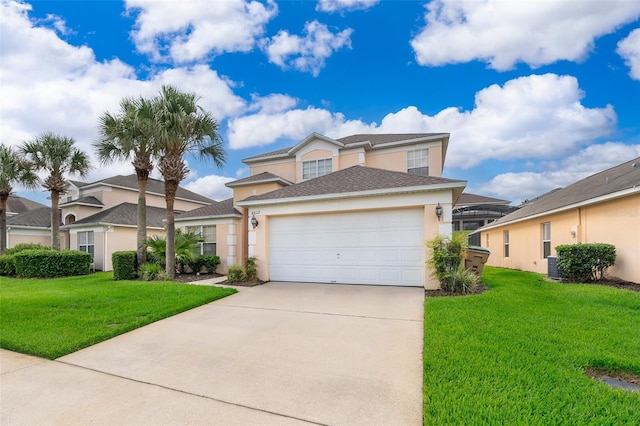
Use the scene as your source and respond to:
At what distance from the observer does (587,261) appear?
9.06 m

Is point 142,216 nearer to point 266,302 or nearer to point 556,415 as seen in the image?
point 266,302

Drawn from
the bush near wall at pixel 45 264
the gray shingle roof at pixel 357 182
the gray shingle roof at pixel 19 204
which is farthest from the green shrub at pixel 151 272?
the gray shingle roof at pixel 19 204

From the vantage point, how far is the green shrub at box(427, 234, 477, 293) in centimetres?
804

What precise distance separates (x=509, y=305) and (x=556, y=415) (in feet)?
14.2

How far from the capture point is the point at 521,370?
11.5ft

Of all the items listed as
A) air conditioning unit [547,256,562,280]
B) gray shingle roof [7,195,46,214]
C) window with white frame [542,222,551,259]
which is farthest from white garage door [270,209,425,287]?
gray shingle roof [7,195,46,214]

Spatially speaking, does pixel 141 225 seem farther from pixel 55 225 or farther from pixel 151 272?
pixel 55 225

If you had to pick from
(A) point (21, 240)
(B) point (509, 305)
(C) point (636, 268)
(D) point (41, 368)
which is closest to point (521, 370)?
(B) point (509, 305)

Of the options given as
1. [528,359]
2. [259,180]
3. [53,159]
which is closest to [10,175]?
[53,159]

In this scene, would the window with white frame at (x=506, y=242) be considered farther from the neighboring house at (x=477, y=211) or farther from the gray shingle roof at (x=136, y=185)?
the gray shingle roof at (x=136, y=185)

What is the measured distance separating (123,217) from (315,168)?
43.3 ft

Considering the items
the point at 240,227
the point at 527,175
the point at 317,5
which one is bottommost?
the point at 240,227

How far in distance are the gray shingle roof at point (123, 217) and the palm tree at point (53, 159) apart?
1954 millimetres

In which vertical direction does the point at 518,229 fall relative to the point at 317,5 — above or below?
below
